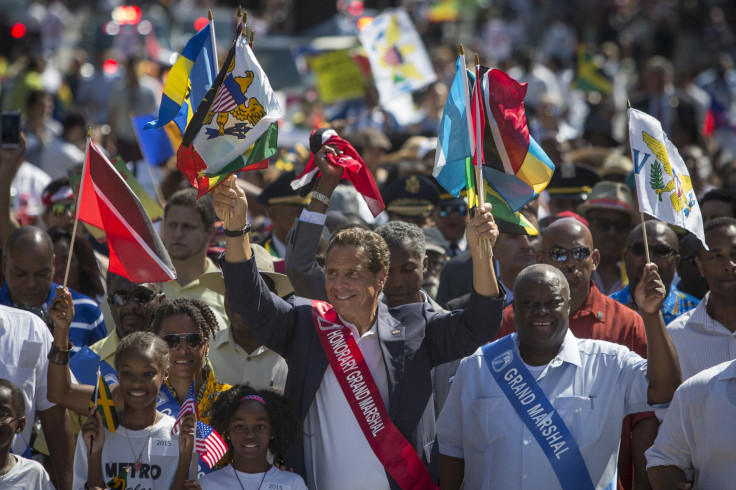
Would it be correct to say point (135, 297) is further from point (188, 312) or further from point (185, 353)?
point (185, 353)

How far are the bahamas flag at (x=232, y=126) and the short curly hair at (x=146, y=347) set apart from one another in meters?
0.75

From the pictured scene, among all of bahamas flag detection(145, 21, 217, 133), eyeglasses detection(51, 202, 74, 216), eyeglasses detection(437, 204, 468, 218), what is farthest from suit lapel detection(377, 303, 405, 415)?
eyeglasses detection(51, 202, 74, 216)

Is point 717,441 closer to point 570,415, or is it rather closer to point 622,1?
point 570,415

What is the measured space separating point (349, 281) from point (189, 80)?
138 cm

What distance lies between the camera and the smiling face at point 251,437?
17.2ft

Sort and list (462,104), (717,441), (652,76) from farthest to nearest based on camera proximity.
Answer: (652,76)
(462,104)
(717,441)

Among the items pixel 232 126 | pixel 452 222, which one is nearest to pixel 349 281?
pixel 232 126

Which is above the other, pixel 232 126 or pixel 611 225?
pixel 232 126

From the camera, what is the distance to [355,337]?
211 inches

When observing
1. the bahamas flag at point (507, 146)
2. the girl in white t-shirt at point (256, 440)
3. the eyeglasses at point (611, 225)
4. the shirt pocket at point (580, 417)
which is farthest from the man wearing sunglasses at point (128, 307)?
the eyeglasses at point (611, 225)

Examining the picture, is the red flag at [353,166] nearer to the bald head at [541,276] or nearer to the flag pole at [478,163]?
the flag pole at [478,163]

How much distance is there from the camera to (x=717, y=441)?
4.70 meters

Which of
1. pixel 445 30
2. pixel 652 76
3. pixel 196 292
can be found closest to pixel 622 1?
pixel 445 30

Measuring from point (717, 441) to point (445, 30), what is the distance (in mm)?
26610
